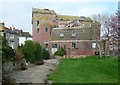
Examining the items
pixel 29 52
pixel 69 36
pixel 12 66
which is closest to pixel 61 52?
pixel 69 36

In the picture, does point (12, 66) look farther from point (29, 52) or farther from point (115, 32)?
point (115, 32)

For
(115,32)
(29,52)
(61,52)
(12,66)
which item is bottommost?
(12,66)

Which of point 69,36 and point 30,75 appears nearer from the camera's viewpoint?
point 30,75

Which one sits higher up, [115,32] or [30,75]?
[115,32]

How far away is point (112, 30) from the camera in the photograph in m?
18.3

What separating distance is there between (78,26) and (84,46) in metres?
4.86

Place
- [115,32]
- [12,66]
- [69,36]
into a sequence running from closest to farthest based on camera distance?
1. [115,32]
2. [12,66]
3. [69,36]

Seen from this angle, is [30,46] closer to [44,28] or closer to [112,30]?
[112,30]

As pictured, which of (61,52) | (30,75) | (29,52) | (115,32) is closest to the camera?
(115,32)

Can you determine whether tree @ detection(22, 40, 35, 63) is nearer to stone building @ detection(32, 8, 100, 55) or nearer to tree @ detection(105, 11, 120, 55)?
tree @ detection(105, 11, 120, 55)

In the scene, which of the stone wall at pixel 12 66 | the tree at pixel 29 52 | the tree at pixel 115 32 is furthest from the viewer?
the tree at pixel 29 52

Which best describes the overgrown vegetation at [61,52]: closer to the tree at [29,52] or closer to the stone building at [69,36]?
the stone building at [69,36]

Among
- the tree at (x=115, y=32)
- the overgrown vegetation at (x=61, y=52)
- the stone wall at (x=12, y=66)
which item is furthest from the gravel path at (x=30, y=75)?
the overgrown vegetation at (x=61, y=52)

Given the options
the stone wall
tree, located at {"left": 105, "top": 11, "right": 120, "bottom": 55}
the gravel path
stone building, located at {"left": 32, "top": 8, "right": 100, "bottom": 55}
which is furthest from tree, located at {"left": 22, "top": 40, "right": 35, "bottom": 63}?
stone building, located at {"left": 32, "top": 8, "right": 100, "bottom": 55}
